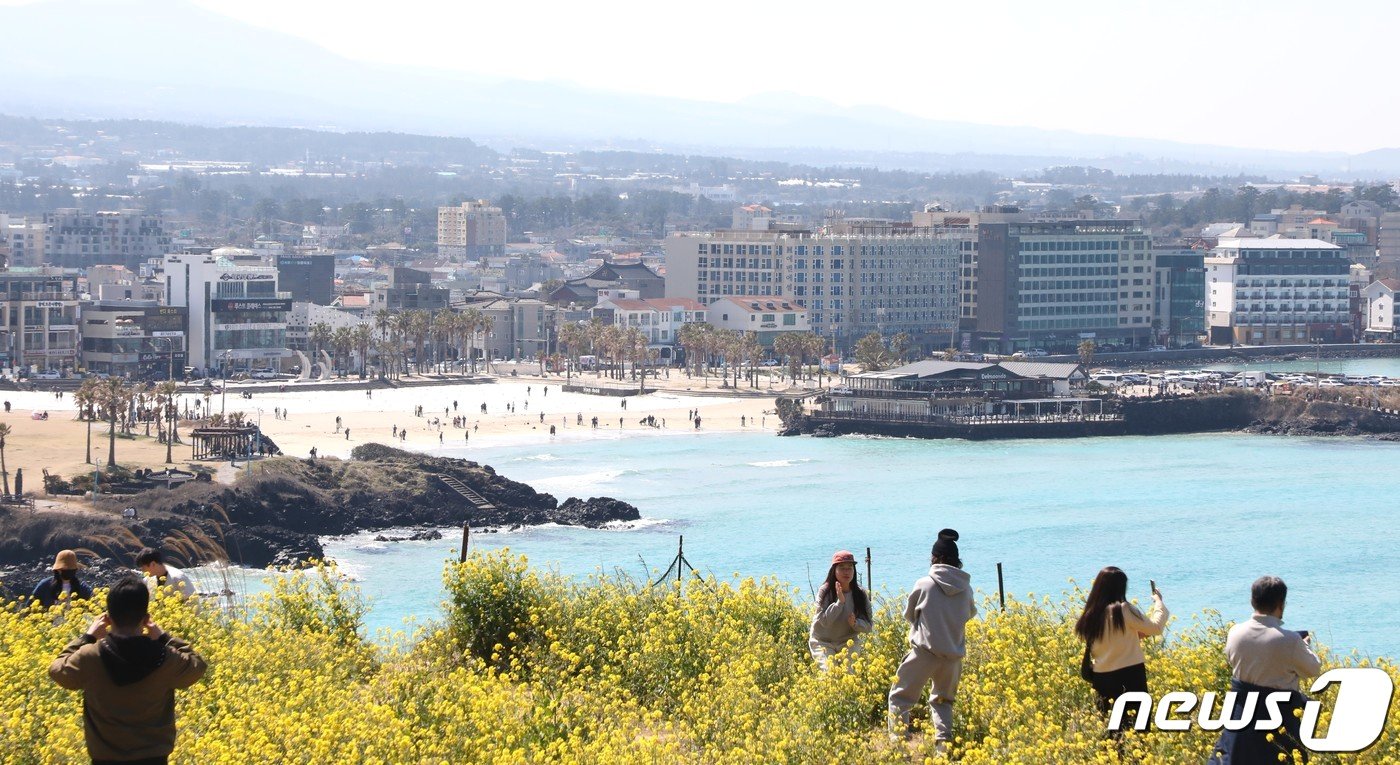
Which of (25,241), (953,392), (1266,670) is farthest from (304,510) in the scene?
(25,241)

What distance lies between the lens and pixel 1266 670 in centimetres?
845

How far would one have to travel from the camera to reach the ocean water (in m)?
34.8

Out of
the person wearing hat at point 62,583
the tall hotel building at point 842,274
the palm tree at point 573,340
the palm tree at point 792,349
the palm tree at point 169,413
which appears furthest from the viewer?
the tall hotel building at point 842,274

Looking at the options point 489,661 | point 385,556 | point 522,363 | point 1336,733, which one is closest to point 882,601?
point 489,661

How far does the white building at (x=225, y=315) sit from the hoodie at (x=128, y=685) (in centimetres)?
6911

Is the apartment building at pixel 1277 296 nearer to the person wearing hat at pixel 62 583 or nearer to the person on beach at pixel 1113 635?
the person wearing hat at pixel 62 583

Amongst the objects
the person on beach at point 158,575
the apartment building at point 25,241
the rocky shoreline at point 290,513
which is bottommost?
the rocky shoreline at point 290,513

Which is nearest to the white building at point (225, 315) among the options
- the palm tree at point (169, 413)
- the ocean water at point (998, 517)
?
the palm tree at point (169, 413)

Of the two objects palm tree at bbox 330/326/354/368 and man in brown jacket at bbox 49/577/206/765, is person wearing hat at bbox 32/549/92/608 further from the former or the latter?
palm tree at bbox 330/326/354/368

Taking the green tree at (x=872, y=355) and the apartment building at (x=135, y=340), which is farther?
the green tree at (x=872, y=355)

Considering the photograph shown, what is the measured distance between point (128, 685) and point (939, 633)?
3880 millimetres

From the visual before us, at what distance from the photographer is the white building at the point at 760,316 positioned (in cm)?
8769

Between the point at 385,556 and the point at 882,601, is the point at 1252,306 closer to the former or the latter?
the point at 385,556

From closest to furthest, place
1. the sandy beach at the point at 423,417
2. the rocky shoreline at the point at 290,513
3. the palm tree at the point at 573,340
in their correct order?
1. the rocky shoreline at the point at 290,513
2. the sandy beach at the point at 423,417
3. the palm tree at the point at 573,340
